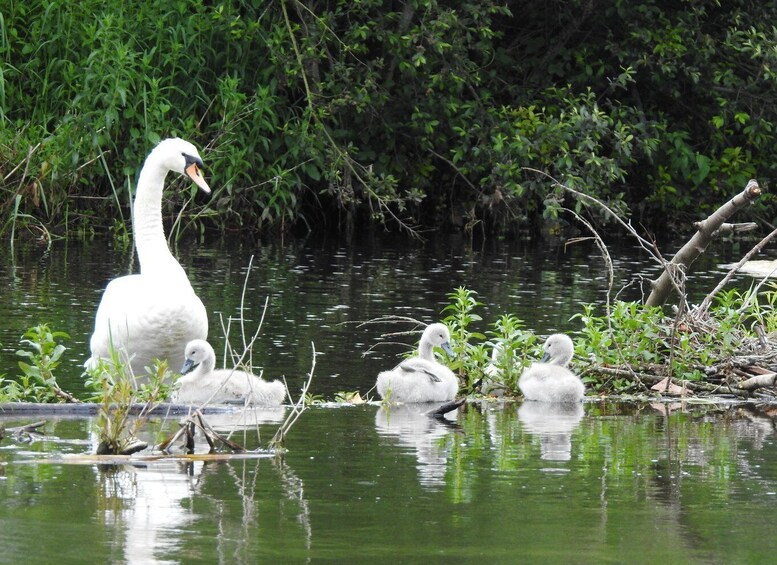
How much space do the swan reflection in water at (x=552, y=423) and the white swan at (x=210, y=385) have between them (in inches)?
50.9

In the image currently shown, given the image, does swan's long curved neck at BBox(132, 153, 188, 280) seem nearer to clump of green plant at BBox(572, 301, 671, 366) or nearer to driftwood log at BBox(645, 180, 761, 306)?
clump of green plant at BBox(572, 301, 671, 366)

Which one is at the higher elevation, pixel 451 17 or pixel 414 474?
pixel 451 17

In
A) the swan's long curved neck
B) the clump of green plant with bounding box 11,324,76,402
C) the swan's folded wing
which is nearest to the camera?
the clump of green plant with bounding box 11,324,76,402

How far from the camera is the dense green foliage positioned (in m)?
18.9

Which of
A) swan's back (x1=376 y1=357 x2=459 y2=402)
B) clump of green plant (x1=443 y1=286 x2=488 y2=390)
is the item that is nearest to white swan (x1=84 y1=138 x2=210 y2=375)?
swan's back (x1=376 y1=357 x2=459 y2=402)

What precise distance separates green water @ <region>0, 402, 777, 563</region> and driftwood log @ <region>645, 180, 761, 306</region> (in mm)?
1479

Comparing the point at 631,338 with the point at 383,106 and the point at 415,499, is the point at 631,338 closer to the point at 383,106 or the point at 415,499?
the point at 415,499

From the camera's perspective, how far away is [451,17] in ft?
64.4

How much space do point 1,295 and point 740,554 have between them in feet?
31.6

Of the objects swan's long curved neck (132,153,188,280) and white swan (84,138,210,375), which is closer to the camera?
white swan (84,138,210,375)

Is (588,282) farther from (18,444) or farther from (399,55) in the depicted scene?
(18,444)

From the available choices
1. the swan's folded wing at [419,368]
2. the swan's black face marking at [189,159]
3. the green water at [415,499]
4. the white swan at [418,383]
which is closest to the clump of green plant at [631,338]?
the white swan at [418,383]

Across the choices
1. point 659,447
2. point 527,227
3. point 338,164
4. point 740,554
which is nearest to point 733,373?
point 659,447

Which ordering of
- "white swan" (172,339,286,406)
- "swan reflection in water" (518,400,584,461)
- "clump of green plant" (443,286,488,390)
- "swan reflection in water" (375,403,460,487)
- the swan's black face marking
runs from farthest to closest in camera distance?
the swan's black face marking → "clump of green plant" (443,286,488,390) → "white swan" (172,339,286,406) → "swan reflection in water" (518,400,584,461) → "swan reflection in water" (375,403,460,487)
